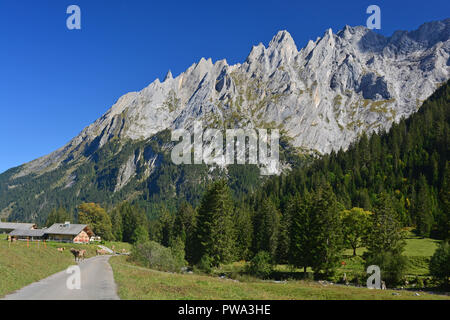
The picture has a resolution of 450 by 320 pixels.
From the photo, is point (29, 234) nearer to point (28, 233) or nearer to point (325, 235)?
point (28, 233)

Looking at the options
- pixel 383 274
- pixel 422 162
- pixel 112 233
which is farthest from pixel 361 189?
pixel 112 233

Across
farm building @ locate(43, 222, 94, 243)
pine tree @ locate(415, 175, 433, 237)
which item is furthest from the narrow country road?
farm building @ locate(43, 222, 94, 243)

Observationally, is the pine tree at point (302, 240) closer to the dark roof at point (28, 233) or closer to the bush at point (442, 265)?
the bush at point (442, 265)

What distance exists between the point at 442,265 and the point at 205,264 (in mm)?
34833

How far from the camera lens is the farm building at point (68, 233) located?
343 feet

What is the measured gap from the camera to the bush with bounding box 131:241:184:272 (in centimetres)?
5219

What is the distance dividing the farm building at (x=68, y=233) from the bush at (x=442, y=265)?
9786 cm

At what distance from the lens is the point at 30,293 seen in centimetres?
1986

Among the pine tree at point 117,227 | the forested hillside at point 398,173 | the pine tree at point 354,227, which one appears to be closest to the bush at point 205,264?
the pine tree at point 354,227

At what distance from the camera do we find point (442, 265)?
1668 inches

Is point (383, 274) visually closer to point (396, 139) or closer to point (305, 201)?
point (305, 201)

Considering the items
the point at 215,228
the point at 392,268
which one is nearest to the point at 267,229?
the point at 215,228

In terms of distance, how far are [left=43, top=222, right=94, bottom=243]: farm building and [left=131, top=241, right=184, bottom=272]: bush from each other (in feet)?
191
